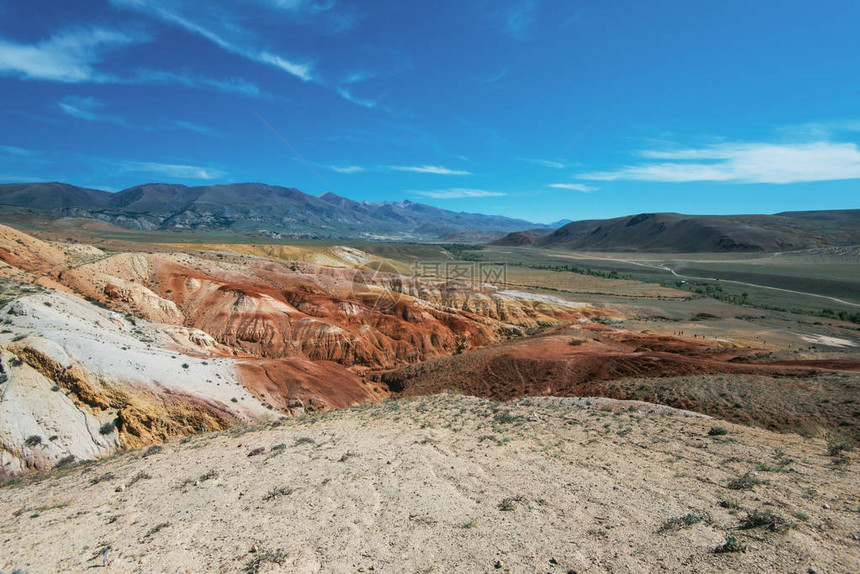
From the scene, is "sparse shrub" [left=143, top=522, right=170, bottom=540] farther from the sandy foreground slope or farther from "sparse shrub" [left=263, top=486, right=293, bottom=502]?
"sparse shrub" [left=263, top=486, right=293, bottom=502]

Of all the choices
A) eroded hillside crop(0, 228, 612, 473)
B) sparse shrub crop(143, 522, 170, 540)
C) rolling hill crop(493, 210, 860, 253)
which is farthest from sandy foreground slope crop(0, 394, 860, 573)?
rolling hill crop(493, 210, 860, 253)

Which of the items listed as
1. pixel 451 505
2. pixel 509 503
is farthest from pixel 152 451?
pixel 509 503

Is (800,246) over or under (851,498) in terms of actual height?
over

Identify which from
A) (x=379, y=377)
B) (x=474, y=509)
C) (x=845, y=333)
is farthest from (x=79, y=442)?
(x=845, y=333)

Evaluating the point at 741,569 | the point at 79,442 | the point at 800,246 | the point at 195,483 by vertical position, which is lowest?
the point at 79,442

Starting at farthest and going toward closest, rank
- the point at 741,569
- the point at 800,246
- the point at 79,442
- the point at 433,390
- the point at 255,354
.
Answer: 1. the point at 800,246
2. the point at 255,354
3. the point at 433,390
4. the point at 79,442
5. the point at 741,569

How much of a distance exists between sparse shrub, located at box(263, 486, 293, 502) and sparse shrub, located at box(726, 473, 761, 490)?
960 centimetres

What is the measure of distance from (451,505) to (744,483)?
250 inches

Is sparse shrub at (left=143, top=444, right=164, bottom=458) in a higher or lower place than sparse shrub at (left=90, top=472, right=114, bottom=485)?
lower

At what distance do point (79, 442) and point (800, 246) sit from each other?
192m

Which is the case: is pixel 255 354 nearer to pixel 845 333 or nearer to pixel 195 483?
pixel 195 483

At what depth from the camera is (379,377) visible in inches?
1169

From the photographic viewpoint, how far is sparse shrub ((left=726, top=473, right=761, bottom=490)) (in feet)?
26.7

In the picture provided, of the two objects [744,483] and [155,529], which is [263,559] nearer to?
[155,529]
